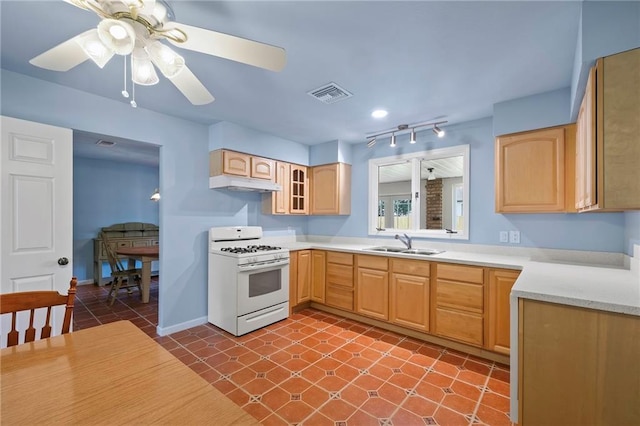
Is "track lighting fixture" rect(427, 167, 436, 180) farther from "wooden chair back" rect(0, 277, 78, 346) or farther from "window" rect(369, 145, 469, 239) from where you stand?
"wooden chair back" rect(0, 277, 78, 346)

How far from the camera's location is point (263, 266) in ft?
10.7

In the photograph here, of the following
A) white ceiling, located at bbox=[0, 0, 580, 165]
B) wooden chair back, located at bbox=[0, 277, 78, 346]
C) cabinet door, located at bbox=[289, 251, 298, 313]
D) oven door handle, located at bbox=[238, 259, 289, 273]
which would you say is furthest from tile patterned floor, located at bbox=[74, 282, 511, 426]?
white ceiling, located at bbox=[0, 0, 580, 165]

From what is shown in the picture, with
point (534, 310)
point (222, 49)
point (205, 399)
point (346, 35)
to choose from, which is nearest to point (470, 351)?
point (534, 310)

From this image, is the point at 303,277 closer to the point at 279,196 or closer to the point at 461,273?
the point at 279,196

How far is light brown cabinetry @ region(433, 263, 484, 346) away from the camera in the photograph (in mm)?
2557

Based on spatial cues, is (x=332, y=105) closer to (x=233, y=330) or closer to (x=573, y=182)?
(x=573, y=182)

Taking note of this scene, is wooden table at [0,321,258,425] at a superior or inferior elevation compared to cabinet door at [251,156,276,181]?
inferior

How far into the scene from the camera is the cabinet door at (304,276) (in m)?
3.74

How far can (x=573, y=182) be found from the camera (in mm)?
2340

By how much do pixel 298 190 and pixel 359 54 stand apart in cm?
254

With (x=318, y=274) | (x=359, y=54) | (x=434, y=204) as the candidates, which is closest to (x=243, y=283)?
(x=318, y=274)

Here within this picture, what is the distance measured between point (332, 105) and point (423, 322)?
241 centimetres

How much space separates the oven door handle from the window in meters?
1.38

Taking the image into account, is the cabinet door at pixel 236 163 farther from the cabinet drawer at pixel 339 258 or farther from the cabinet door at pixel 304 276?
the cabinet drawer at pixel 339 258
